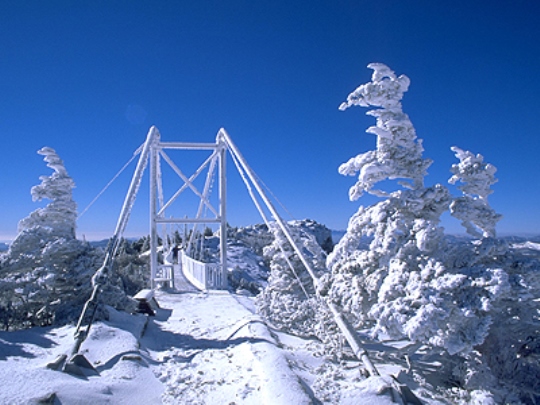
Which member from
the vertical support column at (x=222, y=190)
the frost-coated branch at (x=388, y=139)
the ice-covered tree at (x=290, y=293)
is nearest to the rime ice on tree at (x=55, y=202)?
the ice-covered tree at (x=290, y=293)

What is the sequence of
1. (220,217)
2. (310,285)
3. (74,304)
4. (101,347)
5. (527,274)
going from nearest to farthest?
1. (527,274)
2. (101,347)
3. (74,304)
4. (310,285)
5. (220,217)

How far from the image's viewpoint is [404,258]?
15.2 ft

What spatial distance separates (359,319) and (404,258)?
117cm

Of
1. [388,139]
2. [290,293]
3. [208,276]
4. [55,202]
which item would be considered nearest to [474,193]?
[388,139]

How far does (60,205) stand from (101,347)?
4.28 metres

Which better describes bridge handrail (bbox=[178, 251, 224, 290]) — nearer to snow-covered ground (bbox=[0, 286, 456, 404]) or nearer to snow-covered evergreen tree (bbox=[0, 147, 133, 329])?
snow-covered evergreen tree (bbox=[0, 147, 133, 329])

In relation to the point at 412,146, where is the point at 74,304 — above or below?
below

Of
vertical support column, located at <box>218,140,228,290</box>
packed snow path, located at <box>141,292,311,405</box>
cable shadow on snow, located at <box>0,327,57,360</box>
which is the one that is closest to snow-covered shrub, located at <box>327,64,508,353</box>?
packed snow path, located at <box>141,292,311,405</box>

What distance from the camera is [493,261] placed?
4.44 m

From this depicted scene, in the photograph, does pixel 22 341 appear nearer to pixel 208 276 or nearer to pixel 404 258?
pixel 404 258

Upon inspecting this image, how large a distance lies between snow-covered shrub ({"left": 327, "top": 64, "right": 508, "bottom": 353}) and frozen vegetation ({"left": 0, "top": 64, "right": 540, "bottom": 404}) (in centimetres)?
2

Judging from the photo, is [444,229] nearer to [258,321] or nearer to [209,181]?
[258,321]

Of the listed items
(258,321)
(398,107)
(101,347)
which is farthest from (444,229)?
(101,347)

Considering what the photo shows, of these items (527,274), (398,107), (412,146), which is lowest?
(527,274)
